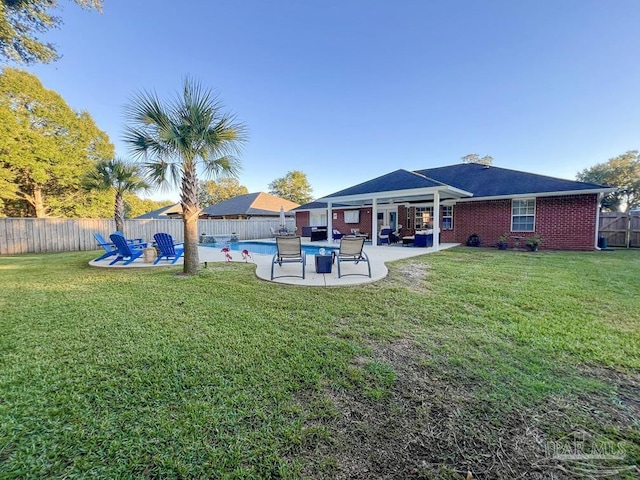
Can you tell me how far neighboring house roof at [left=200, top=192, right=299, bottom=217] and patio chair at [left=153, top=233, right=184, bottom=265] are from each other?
59.5ft

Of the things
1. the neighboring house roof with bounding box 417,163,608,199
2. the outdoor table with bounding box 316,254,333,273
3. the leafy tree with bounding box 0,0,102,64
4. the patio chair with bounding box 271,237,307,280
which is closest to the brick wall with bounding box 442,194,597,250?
the neighboring house roof with bounding box 417,163,608,199

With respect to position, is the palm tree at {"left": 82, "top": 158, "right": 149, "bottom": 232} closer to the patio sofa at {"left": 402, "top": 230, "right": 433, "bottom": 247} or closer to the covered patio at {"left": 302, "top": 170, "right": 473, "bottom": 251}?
the covered patio at {"left": 302, "top": 170, "right": 473, "bottom": 251}

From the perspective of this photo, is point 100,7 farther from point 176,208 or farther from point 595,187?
point 176,208

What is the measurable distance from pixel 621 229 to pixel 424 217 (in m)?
10.1

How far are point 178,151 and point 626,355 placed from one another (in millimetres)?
9724

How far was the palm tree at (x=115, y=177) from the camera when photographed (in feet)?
40.8

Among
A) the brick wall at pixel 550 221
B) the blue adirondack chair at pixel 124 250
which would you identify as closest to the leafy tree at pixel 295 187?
the brick wall at pixel 550 221

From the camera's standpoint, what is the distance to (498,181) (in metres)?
15.0

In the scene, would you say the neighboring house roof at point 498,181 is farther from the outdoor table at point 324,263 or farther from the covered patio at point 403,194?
the outdoor table at point 324,263

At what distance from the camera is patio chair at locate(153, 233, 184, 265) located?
9.55 metres

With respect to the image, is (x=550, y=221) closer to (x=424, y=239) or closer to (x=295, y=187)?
(x=424, y=239)

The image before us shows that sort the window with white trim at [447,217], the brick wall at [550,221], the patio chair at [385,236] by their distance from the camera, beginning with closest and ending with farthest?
1. the brick wall at [550,221]
2. the patio chair at [385,236]
3. the window with white trim at [447,217]

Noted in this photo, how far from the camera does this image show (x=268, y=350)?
3.29 m

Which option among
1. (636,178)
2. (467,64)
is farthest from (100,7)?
(636,178)
